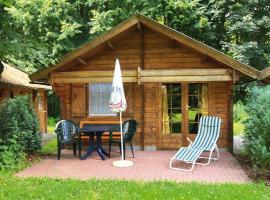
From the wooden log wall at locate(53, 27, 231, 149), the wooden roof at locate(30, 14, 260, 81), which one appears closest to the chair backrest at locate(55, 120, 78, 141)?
the wooden log wall at locate(53, 27, 231, 149)

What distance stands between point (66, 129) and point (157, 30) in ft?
13.3

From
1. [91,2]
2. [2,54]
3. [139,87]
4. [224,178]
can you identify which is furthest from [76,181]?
[91,2]

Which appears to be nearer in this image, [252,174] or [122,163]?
[252,174]

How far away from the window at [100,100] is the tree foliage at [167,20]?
5.97m

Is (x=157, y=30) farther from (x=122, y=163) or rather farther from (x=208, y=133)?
(x=122, y=163)

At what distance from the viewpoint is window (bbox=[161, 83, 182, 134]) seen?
41.9 ft

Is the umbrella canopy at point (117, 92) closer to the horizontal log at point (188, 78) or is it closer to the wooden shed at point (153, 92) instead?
the horizontal log at point (188, 78)

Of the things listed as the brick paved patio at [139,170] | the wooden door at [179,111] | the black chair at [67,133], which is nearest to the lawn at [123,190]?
the brick paved patio at [139,170]

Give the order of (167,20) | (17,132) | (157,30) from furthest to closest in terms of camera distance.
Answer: (167,20), (157,30), (17,132)

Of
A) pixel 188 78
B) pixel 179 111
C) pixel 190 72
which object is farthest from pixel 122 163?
pixel 179 111

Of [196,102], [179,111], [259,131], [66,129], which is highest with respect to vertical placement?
[196,102]

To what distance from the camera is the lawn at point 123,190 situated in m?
7.06

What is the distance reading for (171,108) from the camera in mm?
12797

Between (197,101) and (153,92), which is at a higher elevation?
(153,92)
